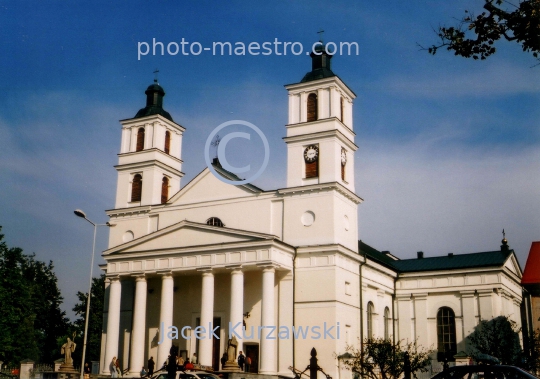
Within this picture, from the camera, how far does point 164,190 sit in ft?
156

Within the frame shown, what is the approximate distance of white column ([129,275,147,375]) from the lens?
3928cm

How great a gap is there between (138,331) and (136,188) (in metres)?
11.7

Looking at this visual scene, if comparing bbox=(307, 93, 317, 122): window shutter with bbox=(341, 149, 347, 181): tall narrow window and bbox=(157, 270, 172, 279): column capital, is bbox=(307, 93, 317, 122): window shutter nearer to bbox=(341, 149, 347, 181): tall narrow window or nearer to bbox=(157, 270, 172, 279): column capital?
bbox=(341, 149, 347, 181): tall narrow window

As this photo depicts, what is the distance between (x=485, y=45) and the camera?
11.8m

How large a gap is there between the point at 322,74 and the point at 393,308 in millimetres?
18570

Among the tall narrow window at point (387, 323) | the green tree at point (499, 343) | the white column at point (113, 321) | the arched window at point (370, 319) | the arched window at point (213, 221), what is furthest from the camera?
the tall narrow window at point (387, 323)

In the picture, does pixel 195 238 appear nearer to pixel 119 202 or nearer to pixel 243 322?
pixel 243 322

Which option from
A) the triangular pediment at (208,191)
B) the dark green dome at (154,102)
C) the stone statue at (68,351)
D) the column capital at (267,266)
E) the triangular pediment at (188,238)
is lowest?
the stone statue at (68,351)

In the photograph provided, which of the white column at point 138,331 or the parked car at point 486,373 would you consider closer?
the parked car at point 486,373

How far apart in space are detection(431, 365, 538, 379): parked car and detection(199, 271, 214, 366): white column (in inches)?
954

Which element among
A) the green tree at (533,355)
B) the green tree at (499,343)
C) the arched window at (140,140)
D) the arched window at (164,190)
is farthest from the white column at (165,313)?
the green tree at (533,355)

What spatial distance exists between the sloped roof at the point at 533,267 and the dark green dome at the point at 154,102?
33412 mm

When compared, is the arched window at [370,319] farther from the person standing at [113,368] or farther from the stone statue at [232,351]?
the person standing at [113,368]

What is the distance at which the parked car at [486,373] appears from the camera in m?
13.7
